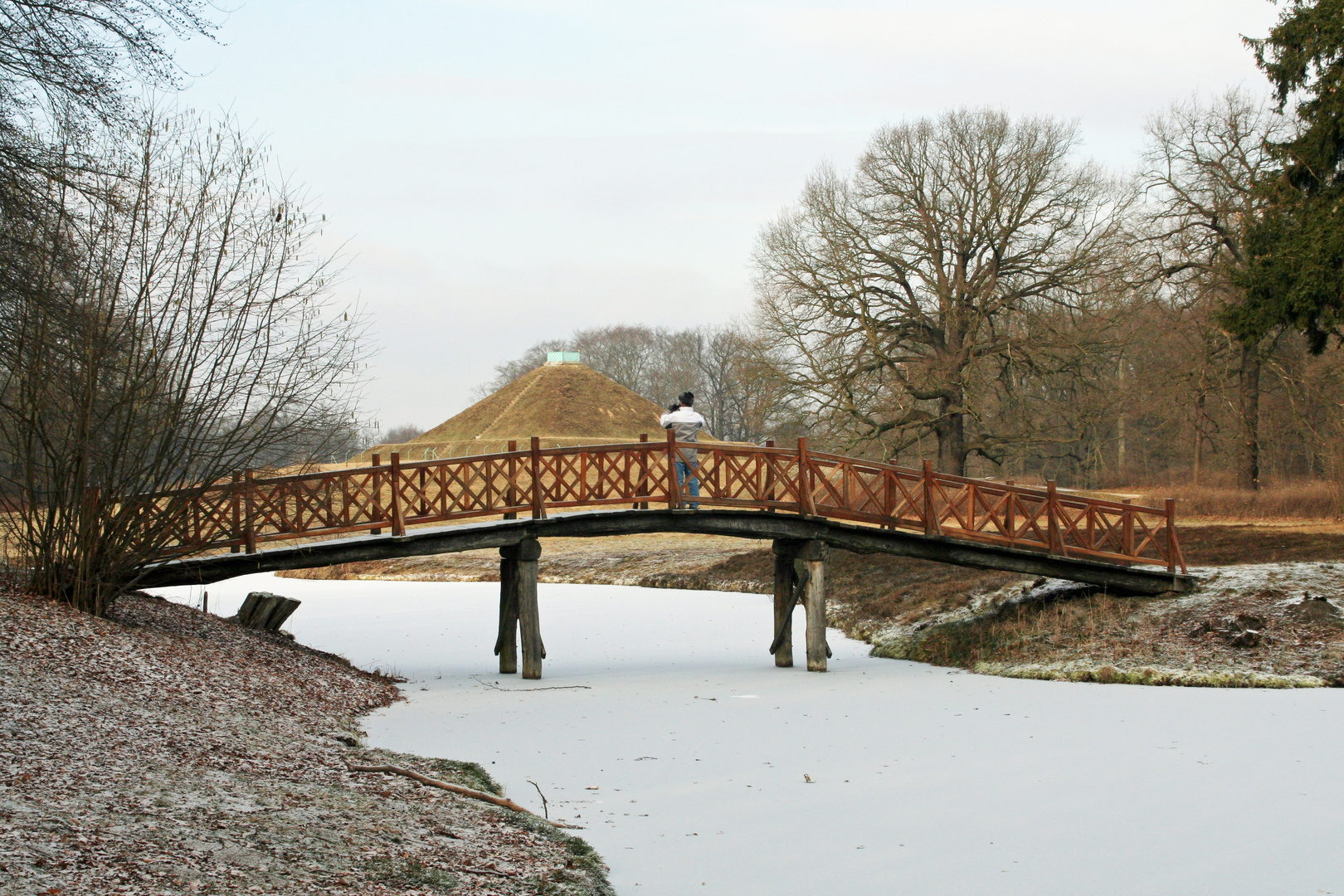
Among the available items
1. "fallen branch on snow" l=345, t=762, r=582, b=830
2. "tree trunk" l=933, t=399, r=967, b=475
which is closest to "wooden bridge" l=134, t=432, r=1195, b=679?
"fallen branch on snow" l=345, t=762, r=582, b=830

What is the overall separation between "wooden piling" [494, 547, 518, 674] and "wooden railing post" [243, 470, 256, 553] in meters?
3.31

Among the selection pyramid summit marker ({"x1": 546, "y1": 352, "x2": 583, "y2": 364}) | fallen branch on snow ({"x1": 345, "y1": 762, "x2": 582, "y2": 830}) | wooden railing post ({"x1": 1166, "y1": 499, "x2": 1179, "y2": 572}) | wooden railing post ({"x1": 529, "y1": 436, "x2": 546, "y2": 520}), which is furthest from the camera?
pyramid summit marker ({"x1": 546, "y1": 352, "x2": 583, "y2": 364})

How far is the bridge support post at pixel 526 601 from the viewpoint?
1505 centimetres

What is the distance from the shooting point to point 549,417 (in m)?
68.1

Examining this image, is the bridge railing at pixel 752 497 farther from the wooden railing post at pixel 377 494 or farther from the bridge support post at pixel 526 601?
the bridge support post at pixel 526 601

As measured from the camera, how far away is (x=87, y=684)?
29.7ft

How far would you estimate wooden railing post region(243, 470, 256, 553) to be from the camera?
45.2 ft

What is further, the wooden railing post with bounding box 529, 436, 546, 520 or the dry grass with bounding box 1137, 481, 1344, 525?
the dry grass with bounding box 1137, 481, 1344, 525

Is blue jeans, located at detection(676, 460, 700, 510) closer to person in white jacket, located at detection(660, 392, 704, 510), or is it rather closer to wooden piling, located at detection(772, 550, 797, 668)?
person in white jacket, located at detection(660, 392, 704, 510)

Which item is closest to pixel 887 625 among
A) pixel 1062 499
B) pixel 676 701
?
pixel 1062 499

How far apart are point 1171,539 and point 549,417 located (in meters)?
53.6

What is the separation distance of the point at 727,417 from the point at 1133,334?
50943 mm

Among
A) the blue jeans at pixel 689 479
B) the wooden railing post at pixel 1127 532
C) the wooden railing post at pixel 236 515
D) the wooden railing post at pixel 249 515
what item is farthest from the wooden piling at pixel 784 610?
the wooden railing post at pixel 236 515

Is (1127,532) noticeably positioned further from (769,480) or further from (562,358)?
(562,358)
